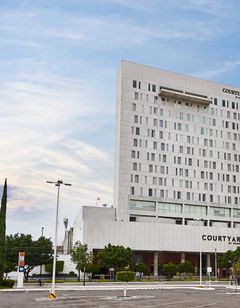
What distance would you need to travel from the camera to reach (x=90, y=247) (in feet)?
332

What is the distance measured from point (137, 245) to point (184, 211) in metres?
17.8

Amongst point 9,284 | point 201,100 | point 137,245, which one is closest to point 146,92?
point 201,100

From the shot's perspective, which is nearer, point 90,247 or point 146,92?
point 90,247

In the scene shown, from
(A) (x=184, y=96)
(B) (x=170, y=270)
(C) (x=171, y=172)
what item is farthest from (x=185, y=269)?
(A) (x=184, y=96)

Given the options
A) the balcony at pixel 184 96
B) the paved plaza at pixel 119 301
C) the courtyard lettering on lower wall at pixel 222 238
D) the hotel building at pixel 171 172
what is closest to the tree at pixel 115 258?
the hotel building at pixel 171 172

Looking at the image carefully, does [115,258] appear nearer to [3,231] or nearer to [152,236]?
[152,236]

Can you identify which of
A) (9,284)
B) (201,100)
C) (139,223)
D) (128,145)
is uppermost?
(201,100)

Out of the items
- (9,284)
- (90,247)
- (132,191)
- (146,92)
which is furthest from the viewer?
(146,92)

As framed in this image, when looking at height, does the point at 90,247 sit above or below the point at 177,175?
below

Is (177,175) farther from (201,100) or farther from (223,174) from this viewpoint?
(201,100)

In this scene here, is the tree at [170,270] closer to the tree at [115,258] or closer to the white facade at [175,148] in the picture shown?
the tree at [115,258]

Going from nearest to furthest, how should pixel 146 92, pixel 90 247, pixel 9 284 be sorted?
pixel 9 284 → pixel 90 247 → pixel 146 92

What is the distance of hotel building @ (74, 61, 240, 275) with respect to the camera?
10650 cm

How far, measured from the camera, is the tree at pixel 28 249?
8450cm
